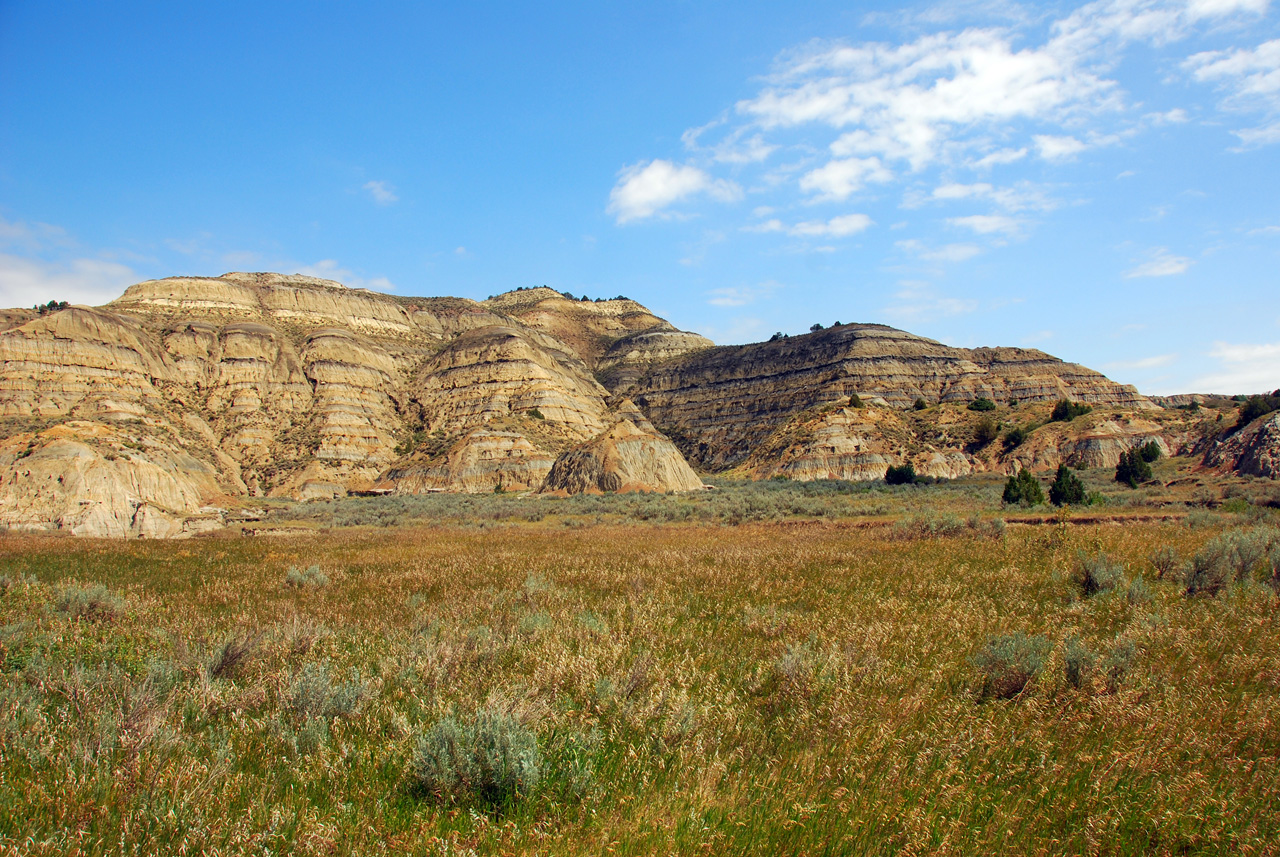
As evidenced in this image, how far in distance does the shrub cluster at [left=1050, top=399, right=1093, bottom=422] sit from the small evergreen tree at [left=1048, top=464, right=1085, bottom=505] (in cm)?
4937

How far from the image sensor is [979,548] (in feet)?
43.0

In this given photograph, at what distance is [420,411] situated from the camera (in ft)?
299

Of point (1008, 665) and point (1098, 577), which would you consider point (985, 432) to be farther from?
point (1008, 665)

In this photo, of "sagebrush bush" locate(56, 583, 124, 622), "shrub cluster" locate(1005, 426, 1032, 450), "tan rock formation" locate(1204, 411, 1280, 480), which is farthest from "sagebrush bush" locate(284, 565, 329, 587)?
"shrub cluster" locate(1005, 426, 1032, 450)

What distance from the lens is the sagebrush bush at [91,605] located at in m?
7.85

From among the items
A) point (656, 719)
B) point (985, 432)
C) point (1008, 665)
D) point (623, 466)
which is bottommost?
point (656, 719)

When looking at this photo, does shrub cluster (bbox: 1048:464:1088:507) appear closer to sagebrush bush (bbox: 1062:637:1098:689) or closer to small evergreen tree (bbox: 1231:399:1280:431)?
sagebrush bush (bbox: 1062:637:1098:689)

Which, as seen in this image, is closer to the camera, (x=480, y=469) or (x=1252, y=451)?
(x=1252, y=451)

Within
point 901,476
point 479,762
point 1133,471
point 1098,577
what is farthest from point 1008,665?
point 901,476

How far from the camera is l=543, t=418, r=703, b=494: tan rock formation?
194 feet

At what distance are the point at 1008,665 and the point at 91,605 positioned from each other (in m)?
10.8

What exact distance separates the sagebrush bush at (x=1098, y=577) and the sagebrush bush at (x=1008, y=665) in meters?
3.84

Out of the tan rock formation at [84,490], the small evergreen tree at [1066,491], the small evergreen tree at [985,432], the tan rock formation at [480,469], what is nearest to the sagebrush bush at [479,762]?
the tan rock formation at [84,490]

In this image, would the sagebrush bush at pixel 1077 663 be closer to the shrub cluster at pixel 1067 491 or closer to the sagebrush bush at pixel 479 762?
the sagebrush bush at pixel 479 762
